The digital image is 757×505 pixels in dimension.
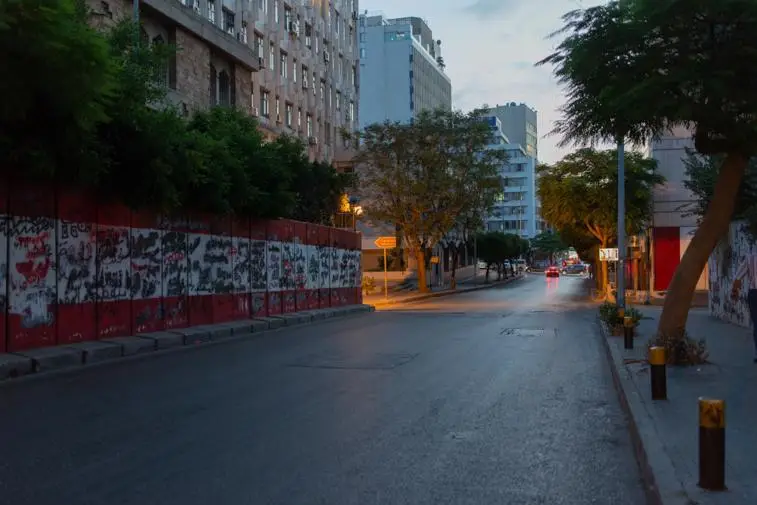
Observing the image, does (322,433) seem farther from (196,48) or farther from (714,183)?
(196,48)

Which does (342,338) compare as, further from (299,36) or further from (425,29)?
(425,29)

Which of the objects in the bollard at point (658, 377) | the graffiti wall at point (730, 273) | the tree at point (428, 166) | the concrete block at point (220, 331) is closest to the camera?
the bollard at point (658, 377)

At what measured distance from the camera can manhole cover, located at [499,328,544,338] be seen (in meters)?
19.5

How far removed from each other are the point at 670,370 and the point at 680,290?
4.60 feet

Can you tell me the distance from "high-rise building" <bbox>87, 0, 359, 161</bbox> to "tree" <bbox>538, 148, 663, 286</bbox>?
14128 millimetres

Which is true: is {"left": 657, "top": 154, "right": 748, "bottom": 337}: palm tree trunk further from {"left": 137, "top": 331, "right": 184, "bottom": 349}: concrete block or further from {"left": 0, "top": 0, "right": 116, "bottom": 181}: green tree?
{"left": 137, "top": 331, "right": 184, "bottom": 349}: concrete block

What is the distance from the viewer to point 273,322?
23.0 m

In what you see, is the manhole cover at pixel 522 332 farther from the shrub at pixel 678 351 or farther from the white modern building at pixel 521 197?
the white modern building at pixel 521 197

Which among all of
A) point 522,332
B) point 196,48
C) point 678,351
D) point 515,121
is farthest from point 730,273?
point 515,121

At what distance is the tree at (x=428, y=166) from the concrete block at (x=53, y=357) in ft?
112

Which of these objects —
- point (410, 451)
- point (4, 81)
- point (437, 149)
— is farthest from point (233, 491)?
point (437, 149)

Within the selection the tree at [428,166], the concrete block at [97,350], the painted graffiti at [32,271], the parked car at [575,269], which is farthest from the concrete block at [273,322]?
the parked car at [575,269]

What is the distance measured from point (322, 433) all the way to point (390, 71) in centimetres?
11686

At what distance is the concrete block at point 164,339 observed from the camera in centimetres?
1667
